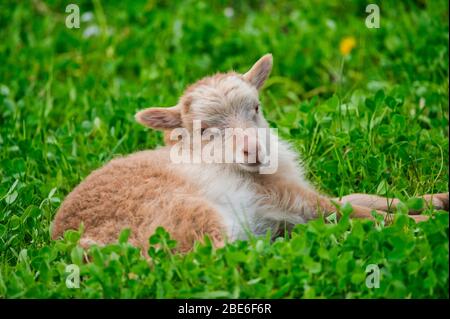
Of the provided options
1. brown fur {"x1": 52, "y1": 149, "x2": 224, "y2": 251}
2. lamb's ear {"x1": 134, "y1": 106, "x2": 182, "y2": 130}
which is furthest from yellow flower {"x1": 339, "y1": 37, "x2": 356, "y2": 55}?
brown fur {"x1": 52, "y1": 149, "x2": 224, "y2": 251}

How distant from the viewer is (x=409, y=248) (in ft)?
14.7

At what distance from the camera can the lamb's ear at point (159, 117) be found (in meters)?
5.85

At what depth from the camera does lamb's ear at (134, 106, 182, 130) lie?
5.85 m

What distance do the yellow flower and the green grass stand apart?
10 cm

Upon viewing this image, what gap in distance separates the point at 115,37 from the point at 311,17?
2016mm

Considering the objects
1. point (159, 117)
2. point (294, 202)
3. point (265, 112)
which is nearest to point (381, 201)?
point (294, 202)

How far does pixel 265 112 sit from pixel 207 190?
2123 millimetres

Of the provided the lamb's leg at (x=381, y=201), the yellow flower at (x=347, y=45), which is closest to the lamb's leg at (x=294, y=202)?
the lamb's leg at (x=381, y=201)

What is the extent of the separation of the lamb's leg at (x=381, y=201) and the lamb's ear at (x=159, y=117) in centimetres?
119

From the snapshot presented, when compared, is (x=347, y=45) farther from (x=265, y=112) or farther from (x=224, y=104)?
(x=224, y=104)

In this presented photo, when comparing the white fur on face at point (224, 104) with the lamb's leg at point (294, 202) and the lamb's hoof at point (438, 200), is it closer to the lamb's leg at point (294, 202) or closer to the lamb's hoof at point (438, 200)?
the lamb's leg at point (294, 202)

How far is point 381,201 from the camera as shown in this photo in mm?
5758
